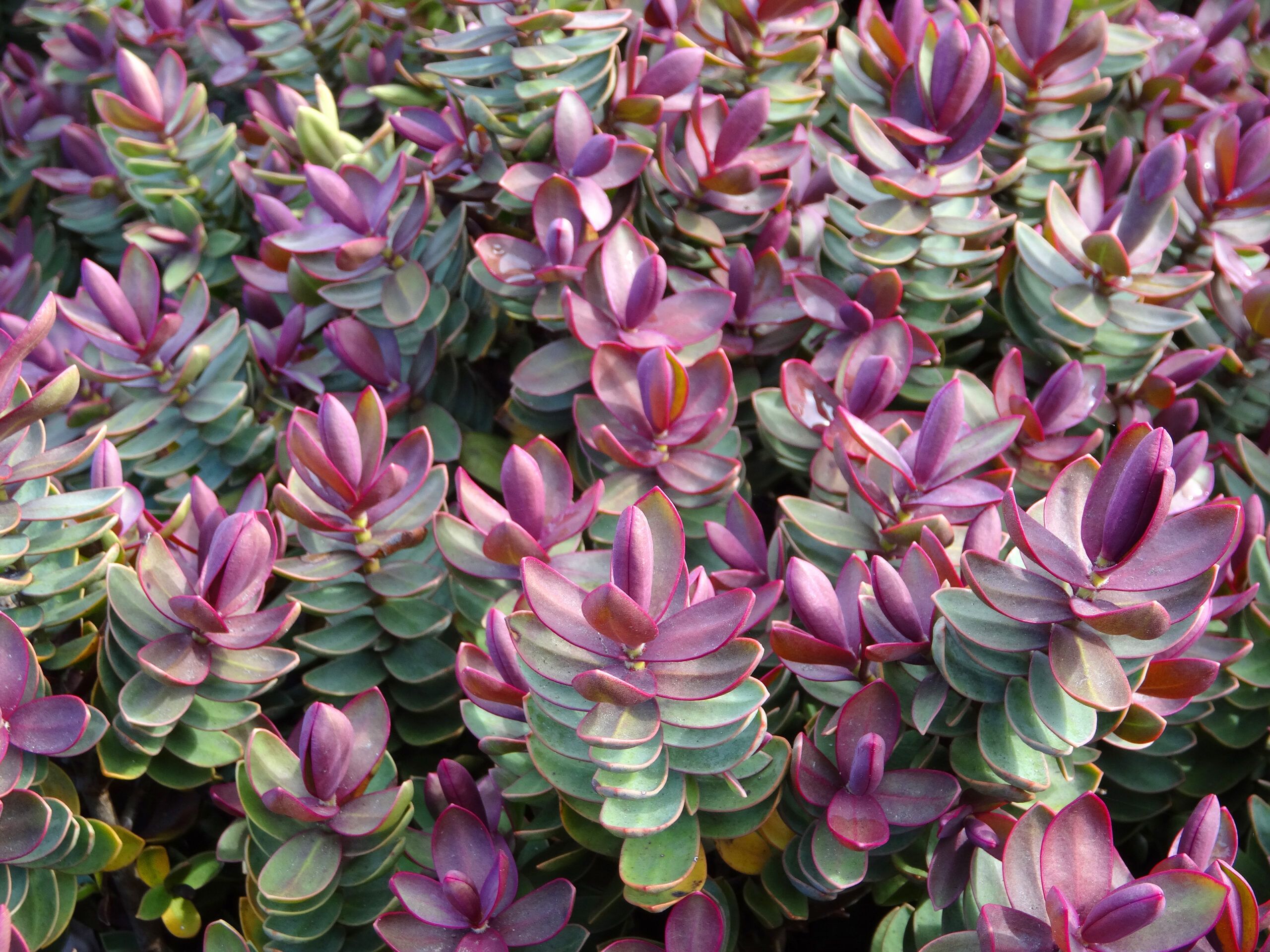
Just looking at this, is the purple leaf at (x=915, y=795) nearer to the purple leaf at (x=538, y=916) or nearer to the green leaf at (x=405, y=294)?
the purple leaf at (x=538, y=916)

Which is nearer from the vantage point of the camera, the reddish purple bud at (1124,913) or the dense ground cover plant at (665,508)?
the reddish purple bud at (1124,913)

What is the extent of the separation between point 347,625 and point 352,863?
0.24 metres

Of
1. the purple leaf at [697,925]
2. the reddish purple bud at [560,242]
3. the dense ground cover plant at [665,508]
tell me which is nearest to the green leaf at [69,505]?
the dense ground cover plant at [665,508]

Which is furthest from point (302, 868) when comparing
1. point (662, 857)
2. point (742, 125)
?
point (742, 125)

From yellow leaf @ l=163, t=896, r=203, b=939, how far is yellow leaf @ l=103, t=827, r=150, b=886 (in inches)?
4.4

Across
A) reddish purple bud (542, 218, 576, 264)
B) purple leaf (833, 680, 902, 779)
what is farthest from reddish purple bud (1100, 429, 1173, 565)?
reddish purple bud (542, 218, 576, 264)

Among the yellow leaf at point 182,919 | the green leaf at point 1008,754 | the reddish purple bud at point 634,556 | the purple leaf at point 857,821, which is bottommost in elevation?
the yellow leaf at point 182,919

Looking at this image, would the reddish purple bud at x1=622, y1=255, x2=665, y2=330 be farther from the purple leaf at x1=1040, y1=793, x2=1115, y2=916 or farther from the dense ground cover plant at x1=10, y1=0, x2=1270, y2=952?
the purple leaf at x1=1040, y1=793, x2=1115, y2=916

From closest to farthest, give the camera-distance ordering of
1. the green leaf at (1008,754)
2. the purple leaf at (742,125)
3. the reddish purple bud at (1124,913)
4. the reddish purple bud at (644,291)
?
the reddish purple bud at (1124,913), the green leaf at (1008,754), the reddish purple bud at (644,291), the purple leaf at (742,125)

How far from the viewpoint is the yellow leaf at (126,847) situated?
95 centimetres

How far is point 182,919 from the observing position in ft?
3.49

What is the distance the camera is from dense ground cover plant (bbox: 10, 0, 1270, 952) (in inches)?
30.4

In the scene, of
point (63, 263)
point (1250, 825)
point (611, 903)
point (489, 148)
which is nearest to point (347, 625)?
point (611, 903)

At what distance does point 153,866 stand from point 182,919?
65 mm
